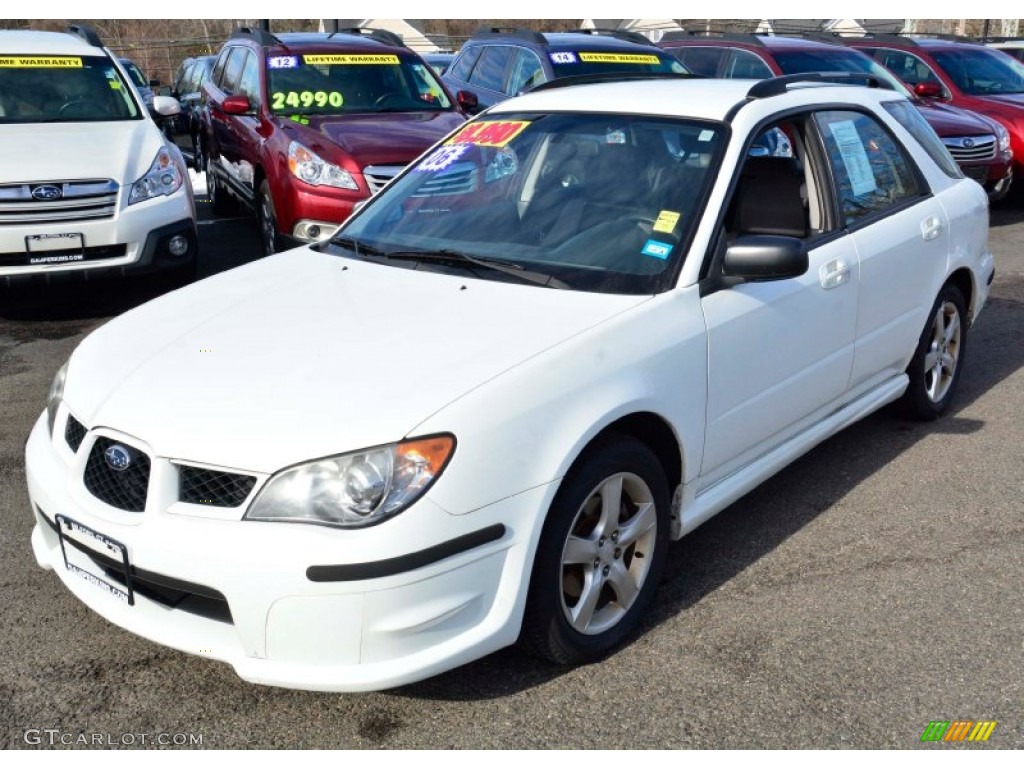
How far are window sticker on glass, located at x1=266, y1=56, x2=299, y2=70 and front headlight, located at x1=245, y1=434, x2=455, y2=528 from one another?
272 inches

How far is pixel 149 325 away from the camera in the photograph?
366 centimetres

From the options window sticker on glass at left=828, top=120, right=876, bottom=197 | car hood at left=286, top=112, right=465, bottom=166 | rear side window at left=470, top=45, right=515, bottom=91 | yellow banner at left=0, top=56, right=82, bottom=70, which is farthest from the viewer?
rear side window at left=470, top=45, right=515, bottom=91

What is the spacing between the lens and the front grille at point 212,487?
2768mm

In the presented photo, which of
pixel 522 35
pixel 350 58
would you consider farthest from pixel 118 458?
pixel 522 35

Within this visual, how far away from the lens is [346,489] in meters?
2.73

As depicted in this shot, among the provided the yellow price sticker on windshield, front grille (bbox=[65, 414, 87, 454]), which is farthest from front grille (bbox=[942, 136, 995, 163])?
front grille (bbox=[65, 414, 87, 454])

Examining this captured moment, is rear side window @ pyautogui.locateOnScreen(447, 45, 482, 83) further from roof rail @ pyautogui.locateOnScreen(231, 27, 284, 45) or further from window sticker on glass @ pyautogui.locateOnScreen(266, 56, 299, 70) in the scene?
window sticker on glass @ pyautogui.locateOnScreen(266, 56, 299, 70)

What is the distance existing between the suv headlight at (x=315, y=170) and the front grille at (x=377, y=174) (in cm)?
10

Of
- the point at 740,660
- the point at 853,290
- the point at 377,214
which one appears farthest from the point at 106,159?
the point at 740,660

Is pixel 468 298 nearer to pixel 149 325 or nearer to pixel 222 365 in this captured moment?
pixel 222 365

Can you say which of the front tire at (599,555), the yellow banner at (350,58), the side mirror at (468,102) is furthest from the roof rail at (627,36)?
the front tire at (599,555)

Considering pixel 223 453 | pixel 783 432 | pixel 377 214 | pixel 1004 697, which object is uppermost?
pixel 377 214

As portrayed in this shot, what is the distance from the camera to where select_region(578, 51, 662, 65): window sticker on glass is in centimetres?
1027

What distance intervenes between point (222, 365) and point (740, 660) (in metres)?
1.78
